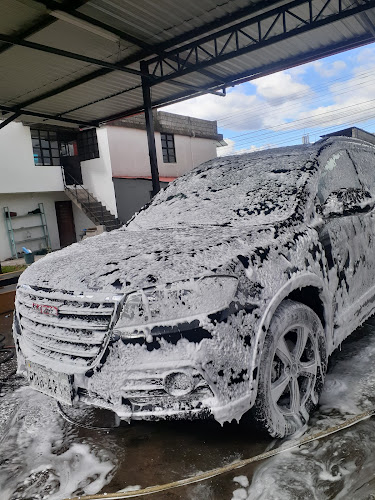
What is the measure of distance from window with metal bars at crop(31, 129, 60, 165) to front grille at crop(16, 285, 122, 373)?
15693 mm

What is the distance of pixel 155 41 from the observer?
8.08m

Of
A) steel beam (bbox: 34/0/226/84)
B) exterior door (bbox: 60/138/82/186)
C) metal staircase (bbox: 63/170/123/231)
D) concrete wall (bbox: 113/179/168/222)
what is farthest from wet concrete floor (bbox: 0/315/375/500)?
exterior door (bbox: 60/138/82/186)

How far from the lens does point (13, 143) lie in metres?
15.5

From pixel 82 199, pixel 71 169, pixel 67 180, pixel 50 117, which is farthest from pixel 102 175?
pixel 50 117

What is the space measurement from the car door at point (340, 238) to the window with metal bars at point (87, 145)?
50.0ft

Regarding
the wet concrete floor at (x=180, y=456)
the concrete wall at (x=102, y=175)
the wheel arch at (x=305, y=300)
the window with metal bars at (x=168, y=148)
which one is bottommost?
the wet concrete floor at (x=180, y=456)

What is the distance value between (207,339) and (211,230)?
37.2 inches

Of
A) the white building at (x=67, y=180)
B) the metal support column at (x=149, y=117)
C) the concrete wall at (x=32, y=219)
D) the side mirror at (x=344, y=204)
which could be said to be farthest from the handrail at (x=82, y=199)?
the side mirror at (x=344, y=204)

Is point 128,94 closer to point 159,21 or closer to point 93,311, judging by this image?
point 159,21

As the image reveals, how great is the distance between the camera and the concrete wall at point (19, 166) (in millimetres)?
15281

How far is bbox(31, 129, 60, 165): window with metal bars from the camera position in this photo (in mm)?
16734

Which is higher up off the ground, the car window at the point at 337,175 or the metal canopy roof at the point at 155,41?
the metal canopy roof at the point at 155,41

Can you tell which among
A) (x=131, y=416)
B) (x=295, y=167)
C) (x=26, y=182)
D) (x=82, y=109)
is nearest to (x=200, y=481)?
(x=131, y=416)

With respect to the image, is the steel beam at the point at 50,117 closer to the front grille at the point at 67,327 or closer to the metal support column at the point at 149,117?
the metal support column at the point at 149,117
